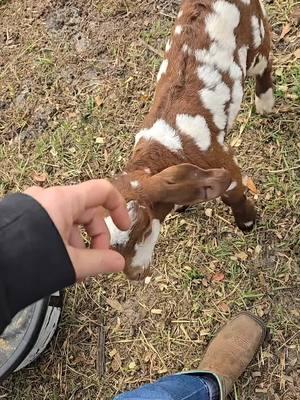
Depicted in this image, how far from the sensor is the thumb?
6.28 feet

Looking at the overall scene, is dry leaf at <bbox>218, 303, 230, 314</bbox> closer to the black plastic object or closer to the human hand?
the black plastic object

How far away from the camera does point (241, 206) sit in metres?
4.17

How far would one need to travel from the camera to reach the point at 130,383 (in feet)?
14.5

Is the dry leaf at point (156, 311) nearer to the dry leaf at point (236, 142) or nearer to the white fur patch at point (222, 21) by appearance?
the dry leaf at point (236, 142)

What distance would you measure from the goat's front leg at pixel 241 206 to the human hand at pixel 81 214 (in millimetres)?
1977

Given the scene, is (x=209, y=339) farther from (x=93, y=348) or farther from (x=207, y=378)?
(x=93, y=348)

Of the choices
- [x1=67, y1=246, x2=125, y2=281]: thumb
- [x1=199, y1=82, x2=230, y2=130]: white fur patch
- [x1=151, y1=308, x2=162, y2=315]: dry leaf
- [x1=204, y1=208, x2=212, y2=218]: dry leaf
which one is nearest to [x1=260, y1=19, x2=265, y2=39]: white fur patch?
[x1=199, y1=82, x2=230, y2=130]: white fur patch

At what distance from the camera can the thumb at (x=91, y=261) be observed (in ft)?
6.28

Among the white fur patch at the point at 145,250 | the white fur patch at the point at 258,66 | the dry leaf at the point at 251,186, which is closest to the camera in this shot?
the white fur patch at the point at 145,250

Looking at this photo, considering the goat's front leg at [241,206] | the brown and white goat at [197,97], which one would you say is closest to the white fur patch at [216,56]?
the brown and white goat at [197,97]

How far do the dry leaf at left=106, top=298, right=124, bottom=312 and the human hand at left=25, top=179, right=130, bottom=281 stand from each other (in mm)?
2582

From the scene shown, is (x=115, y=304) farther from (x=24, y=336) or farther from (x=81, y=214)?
(x=81, y=214)

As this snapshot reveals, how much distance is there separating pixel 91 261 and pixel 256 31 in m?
2.55

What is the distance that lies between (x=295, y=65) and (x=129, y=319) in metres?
2.26
